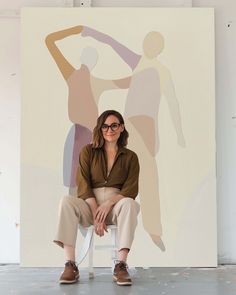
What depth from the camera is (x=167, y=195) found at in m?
3.42

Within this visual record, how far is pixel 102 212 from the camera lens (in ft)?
8.82

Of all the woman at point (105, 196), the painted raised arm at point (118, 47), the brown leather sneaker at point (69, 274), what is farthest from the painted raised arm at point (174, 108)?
the brown leather sneaker at point (69, 274)

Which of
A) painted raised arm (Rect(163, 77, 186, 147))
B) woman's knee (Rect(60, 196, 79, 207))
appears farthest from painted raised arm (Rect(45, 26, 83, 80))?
woman's knee (Rect(60, 196, 79, 207))

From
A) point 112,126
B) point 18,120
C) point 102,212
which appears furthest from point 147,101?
point 102,212

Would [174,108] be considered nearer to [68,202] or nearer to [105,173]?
[105,173]

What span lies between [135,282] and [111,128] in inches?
35.1

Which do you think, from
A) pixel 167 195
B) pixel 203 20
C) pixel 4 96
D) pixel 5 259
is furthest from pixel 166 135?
pixel 5 259

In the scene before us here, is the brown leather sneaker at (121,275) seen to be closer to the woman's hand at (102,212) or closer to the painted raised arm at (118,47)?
the woman's hand at (102,212)

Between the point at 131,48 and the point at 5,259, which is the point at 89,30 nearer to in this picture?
the point at 131,48

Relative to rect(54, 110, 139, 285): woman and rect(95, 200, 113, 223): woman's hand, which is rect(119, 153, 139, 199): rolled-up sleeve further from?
rect(95, 200, 113, 223): woman's hand

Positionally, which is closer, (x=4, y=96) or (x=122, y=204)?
(x=122, y=204)

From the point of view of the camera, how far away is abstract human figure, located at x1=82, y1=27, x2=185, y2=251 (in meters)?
3.44

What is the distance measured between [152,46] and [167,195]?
41.8 inches

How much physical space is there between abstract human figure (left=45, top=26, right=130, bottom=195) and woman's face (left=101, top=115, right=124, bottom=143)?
1.99 ft
